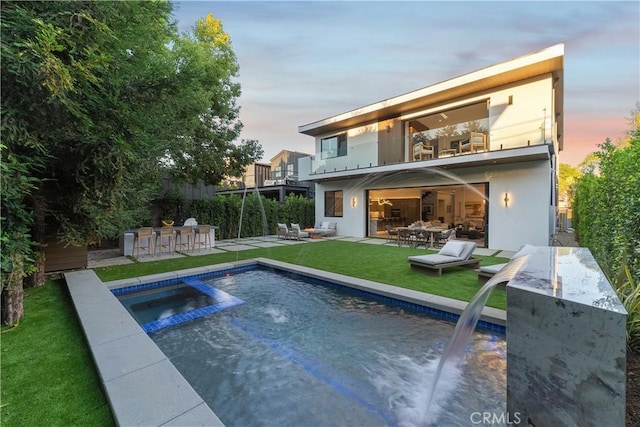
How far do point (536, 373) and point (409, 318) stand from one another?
2891mm

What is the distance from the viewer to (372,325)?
4.41 meters

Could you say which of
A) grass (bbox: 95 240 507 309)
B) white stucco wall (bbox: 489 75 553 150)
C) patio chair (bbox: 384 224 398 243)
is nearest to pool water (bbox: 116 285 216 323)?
grass (bbox: 95 240 507 309)

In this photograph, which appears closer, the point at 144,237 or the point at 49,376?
the point at 49,376

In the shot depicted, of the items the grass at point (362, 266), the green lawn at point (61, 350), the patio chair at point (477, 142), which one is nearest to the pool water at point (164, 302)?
the green lawn at point (61, 350)

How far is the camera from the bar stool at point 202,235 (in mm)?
11219

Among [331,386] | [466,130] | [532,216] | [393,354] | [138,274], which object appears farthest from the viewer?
[466,130]

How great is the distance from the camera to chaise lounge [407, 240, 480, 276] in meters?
6.64

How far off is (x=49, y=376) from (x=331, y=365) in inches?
111

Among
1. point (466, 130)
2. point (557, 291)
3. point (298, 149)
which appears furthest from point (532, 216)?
point (298, 149)

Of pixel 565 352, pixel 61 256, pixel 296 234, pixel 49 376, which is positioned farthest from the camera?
pixel 296 234

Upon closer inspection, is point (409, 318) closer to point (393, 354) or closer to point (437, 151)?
point (393, 354)

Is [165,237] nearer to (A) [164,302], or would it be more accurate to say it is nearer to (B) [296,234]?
(A) [164,302]

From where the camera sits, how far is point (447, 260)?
6801 millimetres

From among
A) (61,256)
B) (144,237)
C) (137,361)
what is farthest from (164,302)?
(144,237)
